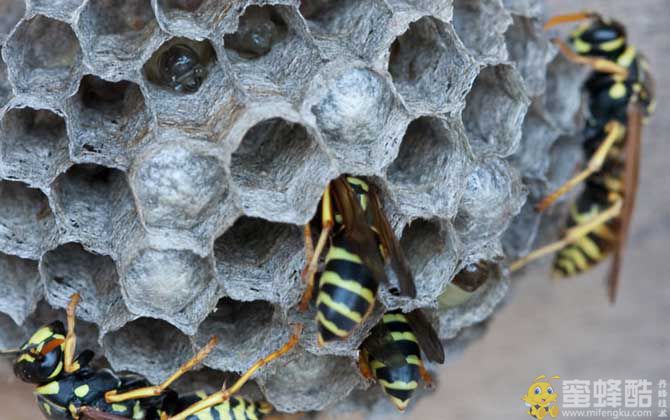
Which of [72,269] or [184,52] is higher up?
[184,52]

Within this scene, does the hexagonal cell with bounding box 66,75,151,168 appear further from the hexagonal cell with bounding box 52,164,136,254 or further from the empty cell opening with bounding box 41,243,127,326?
the empty cell opening with bounding box 41,243,127,326

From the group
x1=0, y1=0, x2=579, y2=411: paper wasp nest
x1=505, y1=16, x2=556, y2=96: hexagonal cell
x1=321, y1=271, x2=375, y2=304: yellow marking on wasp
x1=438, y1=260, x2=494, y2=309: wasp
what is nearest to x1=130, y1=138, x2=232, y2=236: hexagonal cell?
x1=0, y1=0, x2=579, y2=411: paper wasp nest

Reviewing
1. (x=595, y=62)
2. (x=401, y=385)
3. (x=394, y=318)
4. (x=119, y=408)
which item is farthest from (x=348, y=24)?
(x=119, y=408)

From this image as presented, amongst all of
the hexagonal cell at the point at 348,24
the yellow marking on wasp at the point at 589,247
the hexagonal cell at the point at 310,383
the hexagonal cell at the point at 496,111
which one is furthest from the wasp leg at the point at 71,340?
the yellow marking on wasp at the point at 589,247

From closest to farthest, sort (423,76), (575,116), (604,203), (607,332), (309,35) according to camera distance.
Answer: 1. (309,35)
2. (423,76)
3. (575,116)
4. (604,203)
5. (607,332)

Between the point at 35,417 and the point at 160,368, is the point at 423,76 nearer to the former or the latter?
the point at 160,368

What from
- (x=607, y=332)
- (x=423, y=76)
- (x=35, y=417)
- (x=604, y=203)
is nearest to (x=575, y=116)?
(x=604, y=203)

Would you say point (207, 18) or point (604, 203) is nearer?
point (207, 18)

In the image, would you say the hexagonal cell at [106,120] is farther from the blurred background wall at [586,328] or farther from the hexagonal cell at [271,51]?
the blurred background wall at [586,328]
